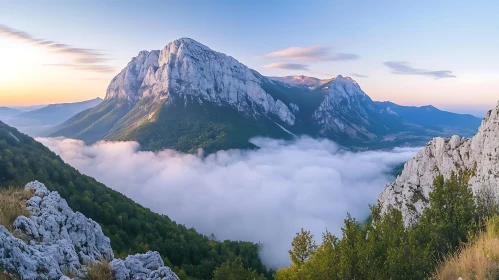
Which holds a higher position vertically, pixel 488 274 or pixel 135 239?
pixel 488 274

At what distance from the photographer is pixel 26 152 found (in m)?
77.8

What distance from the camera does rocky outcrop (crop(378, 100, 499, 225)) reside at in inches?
1781

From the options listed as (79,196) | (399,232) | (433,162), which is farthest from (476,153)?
(79,196)

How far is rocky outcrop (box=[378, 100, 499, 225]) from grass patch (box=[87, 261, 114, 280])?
4410cm


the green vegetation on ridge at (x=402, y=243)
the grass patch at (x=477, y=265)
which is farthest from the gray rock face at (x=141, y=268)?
the grass patch at (x=477, y=265)

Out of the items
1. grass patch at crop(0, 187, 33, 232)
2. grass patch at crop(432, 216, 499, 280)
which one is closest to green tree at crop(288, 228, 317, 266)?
grass patch at crop(432, 216, 499, 280)

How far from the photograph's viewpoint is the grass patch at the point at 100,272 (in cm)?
1362

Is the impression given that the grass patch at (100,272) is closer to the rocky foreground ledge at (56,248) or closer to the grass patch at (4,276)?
the rocky foreground ledge at (56,248)

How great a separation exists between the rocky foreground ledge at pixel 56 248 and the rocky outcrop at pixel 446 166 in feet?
140

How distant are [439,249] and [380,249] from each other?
4.87 meters

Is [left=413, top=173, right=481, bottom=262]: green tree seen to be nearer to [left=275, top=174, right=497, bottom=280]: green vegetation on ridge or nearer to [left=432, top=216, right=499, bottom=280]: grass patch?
[left=275, top=174, right=497, bottom=280]: green vegetation on ridge

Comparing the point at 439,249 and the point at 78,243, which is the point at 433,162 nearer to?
the point at 439,249

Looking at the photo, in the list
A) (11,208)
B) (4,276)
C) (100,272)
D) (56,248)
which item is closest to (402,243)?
(100,272)

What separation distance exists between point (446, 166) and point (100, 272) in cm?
6807
